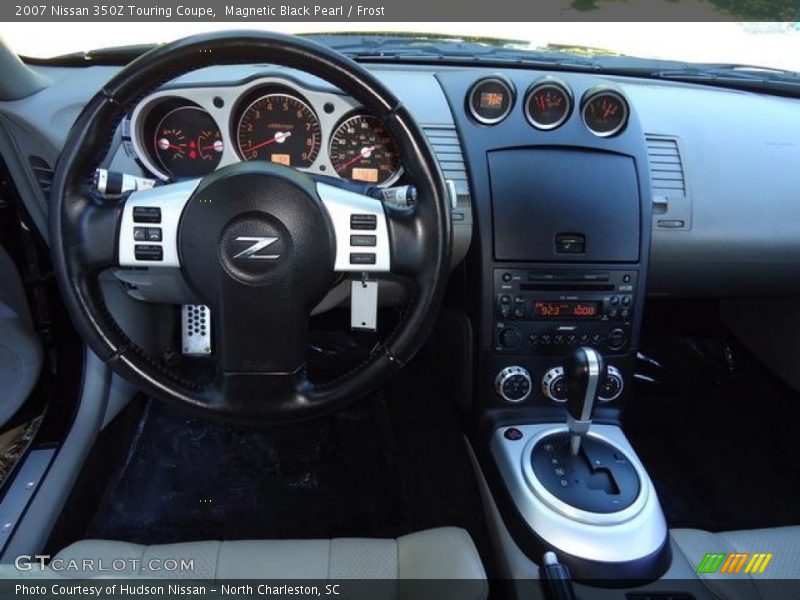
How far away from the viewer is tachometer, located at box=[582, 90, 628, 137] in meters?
1.88

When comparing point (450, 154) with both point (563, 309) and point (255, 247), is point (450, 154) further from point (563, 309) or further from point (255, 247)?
point (255, 247)

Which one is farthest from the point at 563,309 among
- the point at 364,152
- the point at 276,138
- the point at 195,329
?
the point at 195,329

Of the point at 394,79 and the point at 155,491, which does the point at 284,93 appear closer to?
the point at 394,79

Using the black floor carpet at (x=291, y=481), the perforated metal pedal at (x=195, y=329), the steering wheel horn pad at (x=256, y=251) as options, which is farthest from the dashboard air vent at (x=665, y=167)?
→ the perforated metal pedal at (x=195, y=329)

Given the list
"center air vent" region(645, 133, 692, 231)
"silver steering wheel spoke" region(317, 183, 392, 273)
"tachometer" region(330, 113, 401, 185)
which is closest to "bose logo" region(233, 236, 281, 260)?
"silver steering wheel spoke" region(317, 183, 392, 273)

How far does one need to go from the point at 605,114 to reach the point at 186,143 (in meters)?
1.17

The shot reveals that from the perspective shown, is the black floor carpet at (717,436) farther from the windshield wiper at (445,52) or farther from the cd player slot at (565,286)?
the windshield wiper at (445,52)

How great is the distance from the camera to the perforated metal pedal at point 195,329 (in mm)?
2254

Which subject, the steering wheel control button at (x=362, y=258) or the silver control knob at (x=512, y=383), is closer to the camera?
the steering wheel control button at (x=362, y=258)

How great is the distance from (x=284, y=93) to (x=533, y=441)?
3.69ft

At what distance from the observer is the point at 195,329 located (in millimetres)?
2273

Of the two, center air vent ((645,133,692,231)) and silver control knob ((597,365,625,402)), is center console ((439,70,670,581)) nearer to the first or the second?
silver control knob ((597,365,625,402))

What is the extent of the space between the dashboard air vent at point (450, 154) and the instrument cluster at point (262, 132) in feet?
0.69

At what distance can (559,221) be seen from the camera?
6.04 ft
